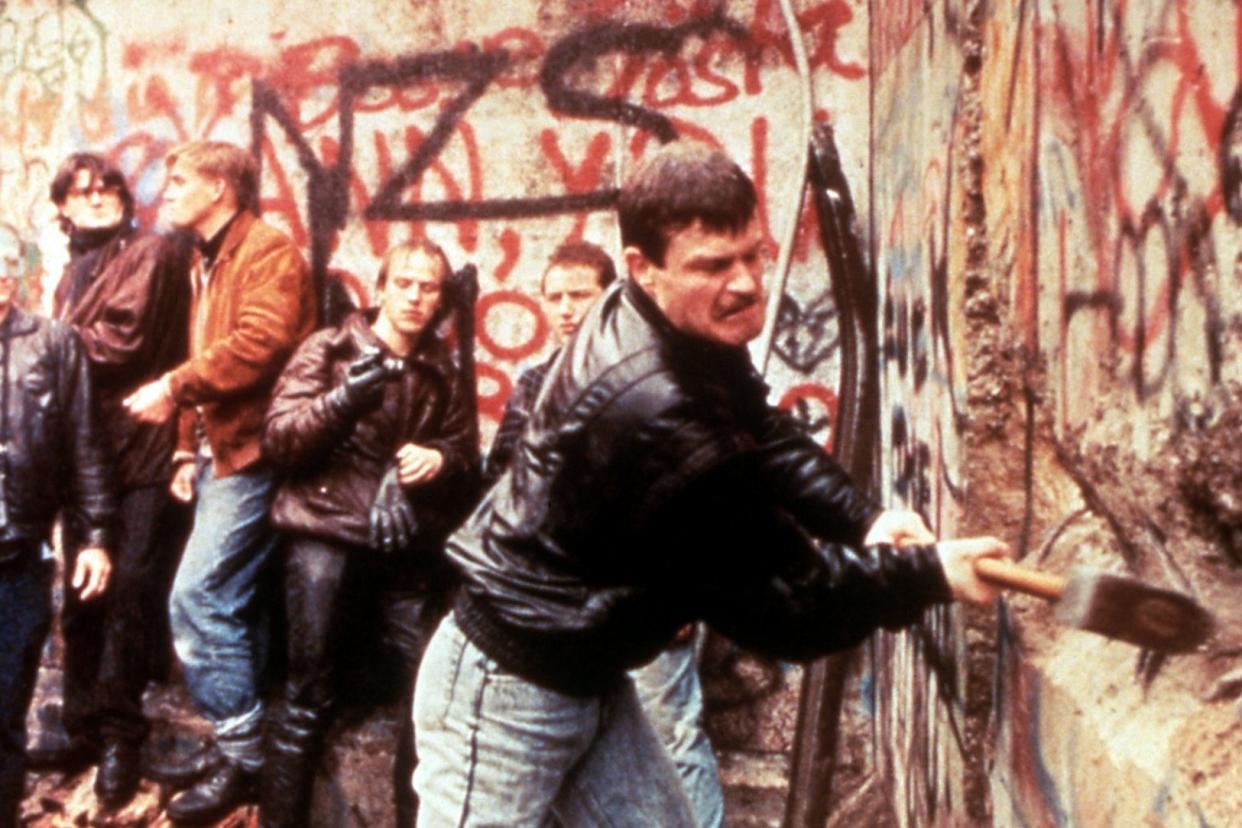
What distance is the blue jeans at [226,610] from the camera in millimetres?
5109

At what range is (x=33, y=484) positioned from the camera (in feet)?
15.4

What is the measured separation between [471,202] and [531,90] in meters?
0.48

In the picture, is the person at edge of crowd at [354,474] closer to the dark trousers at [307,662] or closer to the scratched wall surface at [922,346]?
the dark trousers at [307,662]

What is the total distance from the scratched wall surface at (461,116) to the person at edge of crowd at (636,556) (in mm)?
2511

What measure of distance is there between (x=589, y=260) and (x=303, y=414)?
1076 mm

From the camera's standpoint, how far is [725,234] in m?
2.52

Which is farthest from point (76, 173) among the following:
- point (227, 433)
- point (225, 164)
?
point (227, 433)

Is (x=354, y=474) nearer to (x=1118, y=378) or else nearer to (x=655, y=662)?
(x=655, y=662)

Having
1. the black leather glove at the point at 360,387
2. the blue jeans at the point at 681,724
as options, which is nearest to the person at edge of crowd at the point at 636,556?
the blue jeans at the point at 681,724

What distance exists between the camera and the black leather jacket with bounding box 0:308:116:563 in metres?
4.70

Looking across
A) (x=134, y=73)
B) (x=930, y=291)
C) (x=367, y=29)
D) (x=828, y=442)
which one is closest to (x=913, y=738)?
(x=930, y=291)

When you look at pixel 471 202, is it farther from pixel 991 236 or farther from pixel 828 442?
pixel 991 236

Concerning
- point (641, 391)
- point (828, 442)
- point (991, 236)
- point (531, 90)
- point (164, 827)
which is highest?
point (531, 90)

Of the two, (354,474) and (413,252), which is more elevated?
(413,252)
